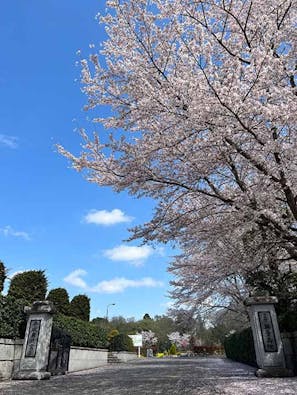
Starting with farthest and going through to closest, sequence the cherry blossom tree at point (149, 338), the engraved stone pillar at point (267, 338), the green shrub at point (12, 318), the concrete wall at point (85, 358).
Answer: the cherry blossom tree at point (149, 338), the concrete wall at point (85, 358), the green shrub at point (12, 318), the engraved stone pillar at point (267, 338)

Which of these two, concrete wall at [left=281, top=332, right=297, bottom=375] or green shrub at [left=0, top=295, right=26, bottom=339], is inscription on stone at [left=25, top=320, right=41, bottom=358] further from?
concrete wall at [left=281, top=332, right=297, bottom=375]

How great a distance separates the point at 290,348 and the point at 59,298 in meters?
7.89

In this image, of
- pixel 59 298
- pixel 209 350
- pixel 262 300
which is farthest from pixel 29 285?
pixel 209 350

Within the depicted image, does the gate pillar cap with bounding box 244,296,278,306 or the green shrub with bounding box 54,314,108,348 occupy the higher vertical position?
the gate pillar cap with bounding box 244,296,278,306

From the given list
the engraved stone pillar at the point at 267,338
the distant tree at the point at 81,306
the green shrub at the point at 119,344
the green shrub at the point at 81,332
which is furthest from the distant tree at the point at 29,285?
the green shrub at the point at 119,344

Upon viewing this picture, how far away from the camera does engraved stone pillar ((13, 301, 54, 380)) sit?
24.7ft

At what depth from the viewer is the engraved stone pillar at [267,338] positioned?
718cm

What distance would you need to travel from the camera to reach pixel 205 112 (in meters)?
5.04

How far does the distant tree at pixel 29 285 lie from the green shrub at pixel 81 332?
0.86 m

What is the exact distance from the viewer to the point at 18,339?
7906 millimetres

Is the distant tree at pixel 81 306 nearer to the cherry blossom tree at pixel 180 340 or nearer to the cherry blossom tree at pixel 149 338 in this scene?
the cherry blossom tree at pixel 180 340

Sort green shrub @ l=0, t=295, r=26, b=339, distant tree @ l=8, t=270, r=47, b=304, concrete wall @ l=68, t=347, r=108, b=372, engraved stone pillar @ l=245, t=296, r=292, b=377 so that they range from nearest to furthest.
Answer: engraved stone pillar @ l=245, t=296, r=292, b=377 < green shrub @ l=0, t=295, r=26, b=339 < distant tree @ l=8, t=270, r=47, b=304 < concrete wall @ l=68, t=347, r=108, b=372

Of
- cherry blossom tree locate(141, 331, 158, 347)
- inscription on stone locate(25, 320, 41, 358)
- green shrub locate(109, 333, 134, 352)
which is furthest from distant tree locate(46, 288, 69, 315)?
cherry blossom tree locate(141, 331, 158, 347)

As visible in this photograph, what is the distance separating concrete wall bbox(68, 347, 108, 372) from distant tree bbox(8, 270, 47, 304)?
225cm
